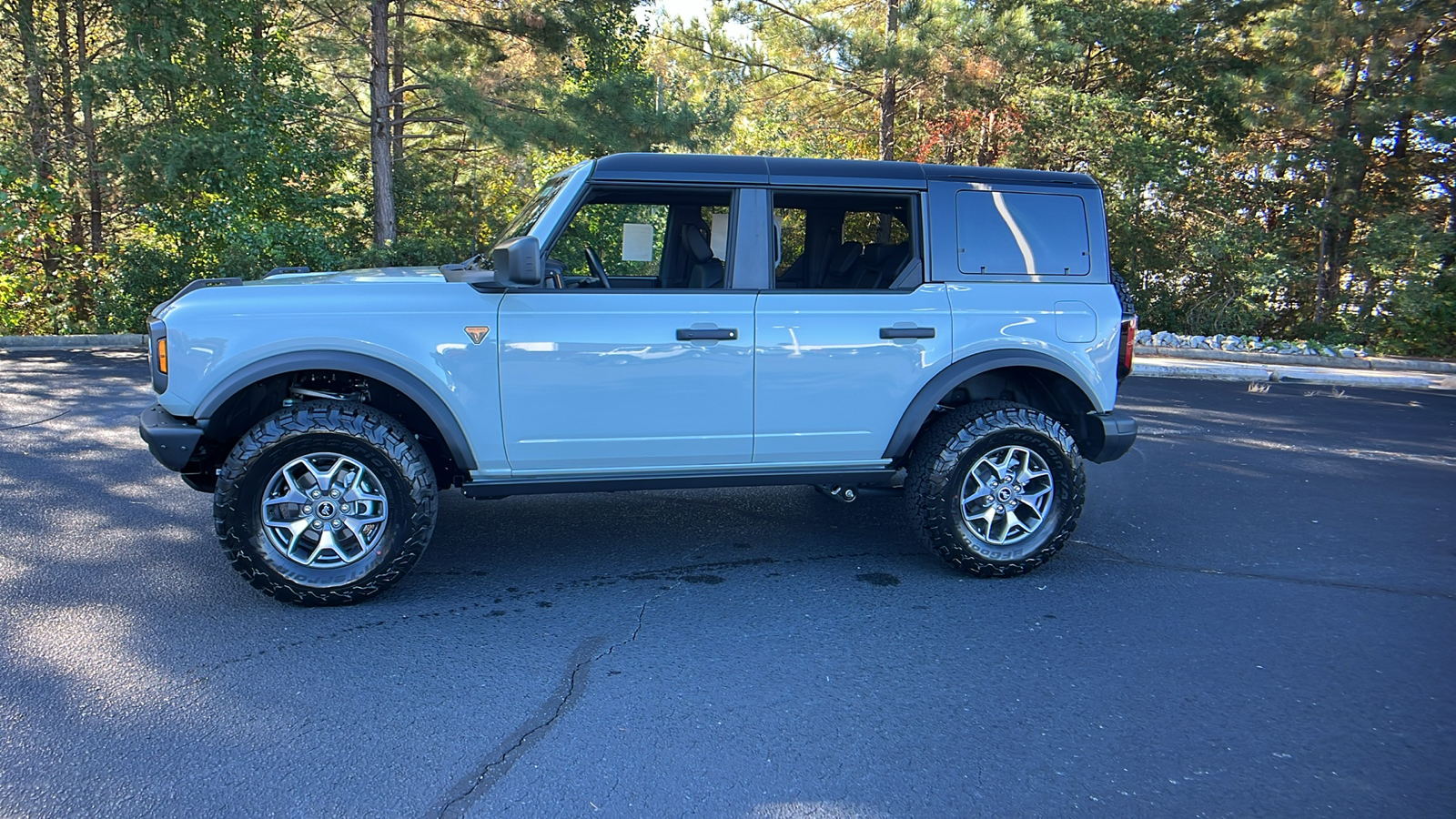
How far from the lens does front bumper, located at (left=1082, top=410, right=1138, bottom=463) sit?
4727 mm

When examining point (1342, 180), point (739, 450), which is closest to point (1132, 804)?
point (739, 450)

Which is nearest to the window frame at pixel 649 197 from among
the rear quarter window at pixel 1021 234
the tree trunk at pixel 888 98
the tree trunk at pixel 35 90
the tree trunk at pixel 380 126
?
the rear quarter window at pixel 1021 234

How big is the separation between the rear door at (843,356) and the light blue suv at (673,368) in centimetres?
1

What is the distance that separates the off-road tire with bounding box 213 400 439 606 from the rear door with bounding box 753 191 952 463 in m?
1.55

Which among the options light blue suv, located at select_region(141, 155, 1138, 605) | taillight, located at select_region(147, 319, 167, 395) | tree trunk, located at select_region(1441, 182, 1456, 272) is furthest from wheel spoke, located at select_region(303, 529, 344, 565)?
tree trunk, located at select_region(1441, 182, 1456, 272)

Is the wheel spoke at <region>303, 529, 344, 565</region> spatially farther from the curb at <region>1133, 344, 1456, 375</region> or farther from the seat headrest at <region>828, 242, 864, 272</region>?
the curb at <region>1133, 344, 1456, 375</region>

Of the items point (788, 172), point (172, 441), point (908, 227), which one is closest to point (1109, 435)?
point (908, 227)

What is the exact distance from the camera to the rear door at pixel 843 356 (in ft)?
14.0

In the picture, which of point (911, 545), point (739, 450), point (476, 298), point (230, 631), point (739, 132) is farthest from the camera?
point (739, 132)

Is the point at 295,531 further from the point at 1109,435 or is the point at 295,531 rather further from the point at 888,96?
the point at 888,96

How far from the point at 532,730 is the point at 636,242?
2.57m

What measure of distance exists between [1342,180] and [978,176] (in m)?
14.6

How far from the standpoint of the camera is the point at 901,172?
4.48 metres

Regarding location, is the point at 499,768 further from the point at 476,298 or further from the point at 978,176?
the point at 978,176
